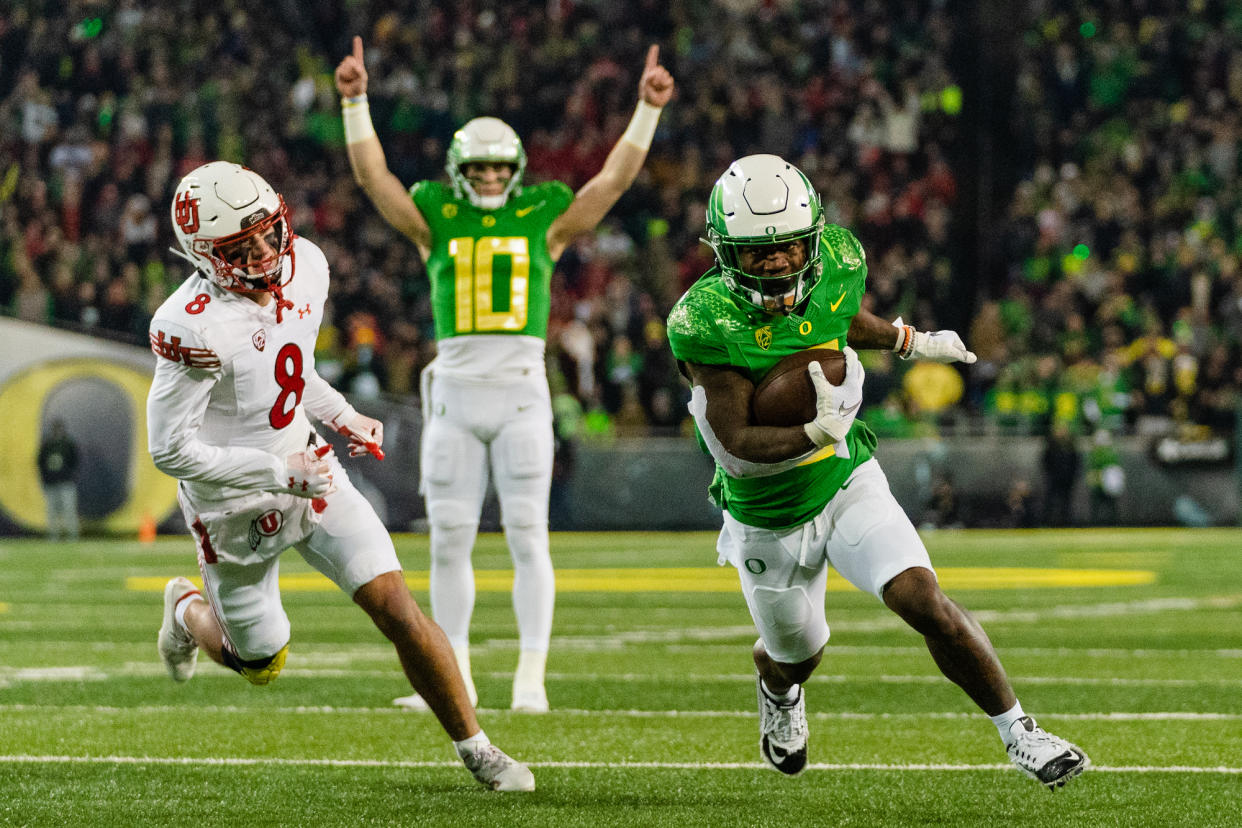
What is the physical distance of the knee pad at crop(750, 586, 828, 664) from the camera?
4.69m

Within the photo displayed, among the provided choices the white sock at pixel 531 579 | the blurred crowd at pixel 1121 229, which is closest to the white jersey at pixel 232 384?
the white sock at pixel 531 579

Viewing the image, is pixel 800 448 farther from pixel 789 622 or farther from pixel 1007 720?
pixel 1007 720

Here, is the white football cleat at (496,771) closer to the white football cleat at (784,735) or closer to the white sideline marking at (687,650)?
the white football cleat at (784,735)

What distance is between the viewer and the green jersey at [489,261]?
641cm

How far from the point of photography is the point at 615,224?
1889cm

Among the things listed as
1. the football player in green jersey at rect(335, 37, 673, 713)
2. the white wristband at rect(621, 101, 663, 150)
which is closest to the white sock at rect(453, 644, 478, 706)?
the football player in green jersey at rect(335, 37, 673, 713)

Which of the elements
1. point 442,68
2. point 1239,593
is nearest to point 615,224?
point 442,68

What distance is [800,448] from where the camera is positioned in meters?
4.32

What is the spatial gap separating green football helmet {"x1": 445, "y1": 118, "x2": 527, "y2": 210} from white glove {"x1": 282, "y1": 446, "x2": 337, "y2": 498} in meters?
2.13

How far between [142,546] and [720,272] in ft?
38.4

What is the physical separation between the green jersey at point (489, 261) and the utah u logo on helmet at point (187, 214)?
181 cm

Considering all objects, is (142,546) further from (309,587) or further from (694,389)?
(694,389)

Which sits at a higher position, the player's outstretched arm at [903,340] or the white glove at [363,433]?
the player's outstretched arm at [903,340]

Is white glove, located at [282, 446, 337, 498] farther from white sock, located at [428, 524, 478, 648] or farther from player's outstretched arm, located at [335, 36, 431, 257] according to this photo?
player's outstretched arm, located at [335, 36, 431, 257]
